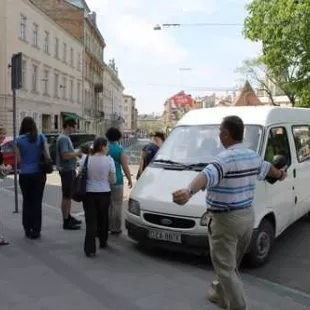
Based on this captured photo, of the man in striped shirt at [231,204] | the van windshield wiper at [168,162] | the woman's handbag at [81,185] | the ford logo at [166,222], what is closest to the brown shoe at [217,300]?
the man in striped shirt at [231,204]

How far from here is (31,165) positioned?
767 cm

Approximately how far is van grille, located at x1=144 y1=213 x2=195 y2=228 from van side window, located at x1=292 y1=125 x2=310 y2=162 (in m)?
2.70

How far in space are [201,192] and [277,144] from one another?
5.61 feet

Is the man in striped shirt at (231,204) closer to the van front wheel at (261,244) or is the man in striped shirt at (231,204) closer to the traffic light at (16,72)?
the van front wheel at (261,244)

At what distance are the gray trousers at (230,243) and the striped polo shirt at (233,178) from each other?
0.09 metres

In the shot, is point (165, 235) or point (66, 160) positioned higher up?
point (66, 160)

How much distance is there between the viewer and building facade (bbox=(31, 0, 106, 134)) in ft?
208

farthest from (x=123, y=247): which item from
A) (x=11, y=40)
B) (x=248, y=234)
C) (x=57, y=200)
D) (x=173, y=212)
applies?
(x=11, y=40)

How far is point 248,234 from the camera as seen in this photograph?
4.55m

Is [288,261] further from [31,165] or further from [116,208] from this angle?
[31,165]

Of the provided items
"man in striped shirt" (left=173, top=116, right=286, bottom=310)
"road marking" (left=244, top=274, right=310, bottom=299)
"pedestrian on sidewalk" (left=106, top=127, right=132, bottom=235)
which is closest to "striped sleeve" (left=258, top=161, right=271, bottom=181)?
"man in striped shirt" (left=173, top=116, right=286, bottom=310)

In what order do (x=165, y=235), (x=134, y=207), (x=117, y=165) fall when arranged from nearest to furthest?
(x=165, y=235) < (x=134, y=207) < (x=117, y=165)

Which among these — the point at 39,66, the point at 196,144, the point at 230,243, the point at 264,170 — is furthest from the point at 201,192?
the point at 39,66

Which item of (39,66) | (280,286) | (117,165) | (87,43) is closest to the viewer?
(280,286)
